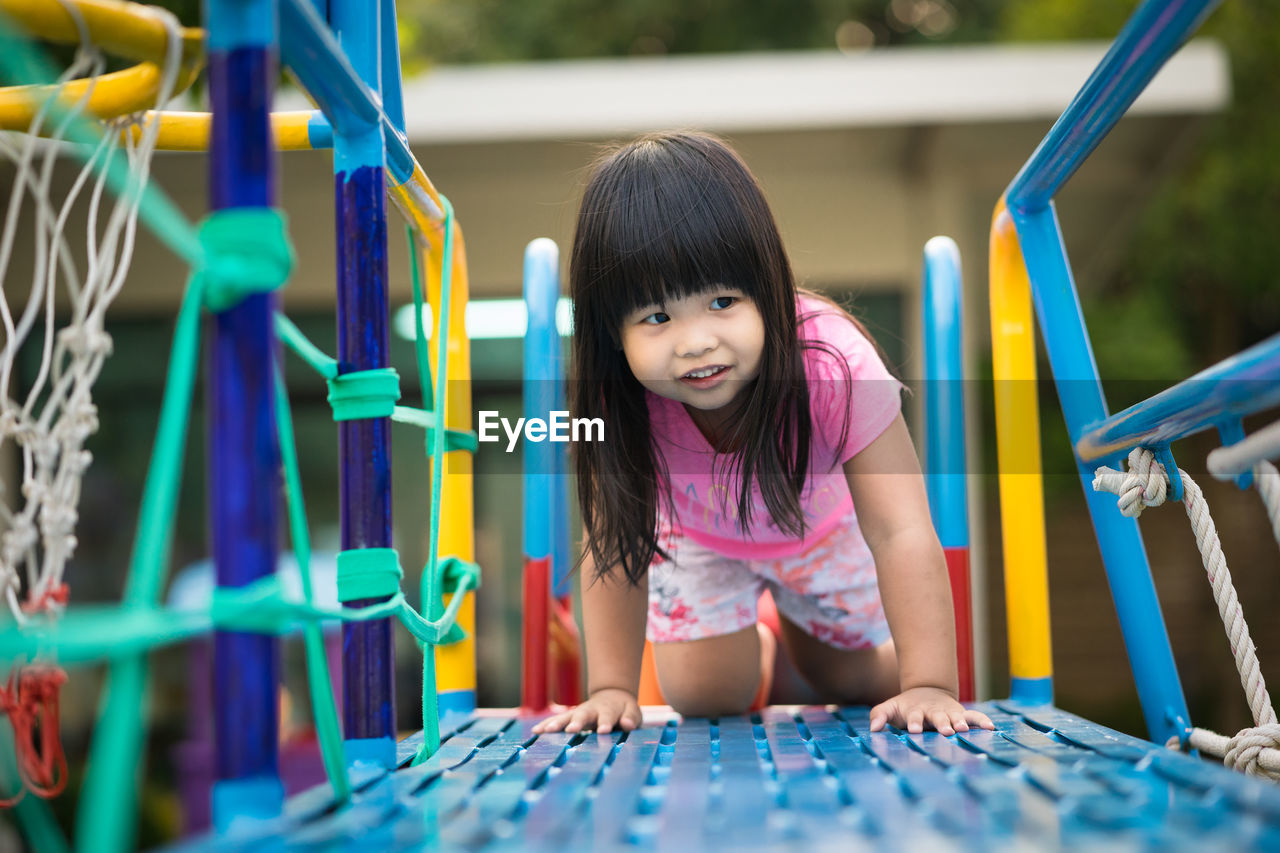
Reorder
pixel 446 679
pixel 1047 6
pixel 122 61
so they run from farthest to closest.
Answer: pixel 1047 6 → pixel 122 61 → pixel 446 679

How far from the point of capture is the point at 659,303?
4.52 ft

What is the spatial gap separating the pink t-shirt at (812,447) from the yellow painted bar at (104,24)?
0.88 meters

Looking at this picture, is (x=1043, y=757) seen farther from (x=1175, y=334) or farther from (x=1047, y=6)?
(x=1175, y=334)

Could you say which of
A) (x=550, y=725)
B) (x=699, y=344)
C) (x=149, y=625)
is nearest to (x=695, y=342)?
(x=699, y=344)

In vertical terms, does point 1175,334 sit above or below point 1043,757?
above

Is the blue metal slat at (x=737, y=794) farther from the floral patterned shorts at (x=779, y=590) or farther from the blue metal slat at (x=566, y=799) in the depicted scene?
the floral patterned shorts at (x=779, y=590)

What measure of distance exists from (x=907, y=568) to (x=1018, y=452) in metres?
0.32

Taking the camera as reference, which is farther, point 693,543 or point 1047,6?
point 1047,6

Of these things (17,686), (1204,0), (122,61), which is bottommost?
(17,686)

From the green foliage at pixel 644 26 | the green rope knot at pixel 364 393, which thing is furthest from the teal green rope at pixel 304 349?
the green foliage at pixel 644 26

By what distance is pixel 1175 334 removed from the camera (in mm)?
7938

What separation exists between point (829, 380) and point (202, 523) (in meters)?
4.52

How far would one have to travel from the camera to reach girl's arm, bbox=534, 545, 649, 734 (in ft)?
5.00

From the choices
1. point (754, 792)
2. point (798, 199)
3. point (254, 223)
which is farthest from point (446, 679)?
point (798, 199)
